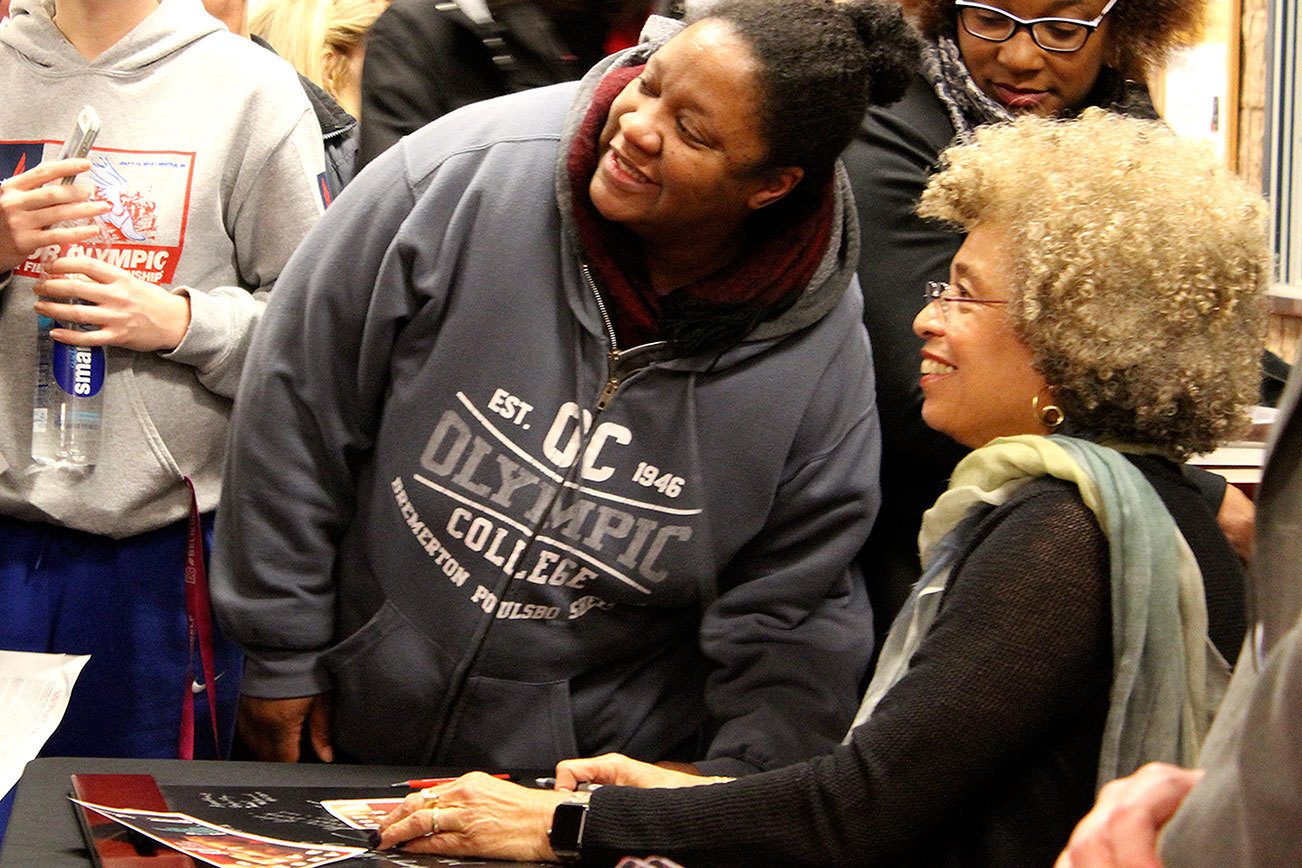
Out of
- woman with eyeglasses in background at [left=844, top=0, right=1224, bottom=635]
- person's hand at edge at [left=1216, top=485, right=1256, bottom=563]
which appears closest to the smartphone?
woman with eyeglasses in background at [left=844, top=0, right=1224, bottom=635]

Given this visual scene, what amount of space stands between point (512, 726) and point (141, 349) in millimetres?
738

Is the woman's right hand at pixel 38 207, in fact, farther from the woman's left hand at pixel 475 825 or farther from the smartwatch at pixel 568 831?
the smartwatch at pixel 568 831

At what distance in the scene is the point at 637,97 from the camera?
5.77 ft

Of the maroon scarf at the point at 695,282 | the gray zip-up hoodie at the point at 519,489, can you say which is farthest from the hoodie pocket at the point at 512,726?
the maroon scarf at the point at 695,282

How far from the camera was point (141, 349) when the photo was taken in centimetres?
207

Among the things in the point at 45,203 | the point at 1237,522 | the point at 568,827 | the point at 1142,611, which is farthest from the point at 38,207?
the point at 1237,522

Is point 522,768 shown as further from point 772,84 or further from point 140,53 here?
point 140,53

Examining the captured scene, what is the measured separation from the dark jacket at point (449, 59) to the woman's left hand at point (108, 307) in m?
0.38

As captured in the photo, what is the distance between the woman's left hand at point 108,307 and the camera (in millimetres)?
2016

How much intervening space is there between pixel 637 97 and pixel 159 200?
756 millimetres

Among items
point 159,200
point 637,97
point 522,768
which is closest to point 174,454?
point 159,200

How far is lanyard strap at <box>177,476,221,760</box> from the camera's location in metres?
2.10

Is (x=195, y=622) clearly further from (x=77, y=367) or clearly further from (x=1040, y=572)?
(x=1040, y=572)

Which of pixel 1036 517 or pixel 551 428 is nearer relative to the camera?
pixel 1036 517
